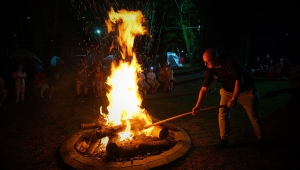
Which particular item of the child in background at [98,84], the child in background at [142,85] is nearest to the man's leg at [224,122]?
the child in background at [142,85]

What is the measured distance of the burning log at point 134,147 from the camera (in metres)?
4.42

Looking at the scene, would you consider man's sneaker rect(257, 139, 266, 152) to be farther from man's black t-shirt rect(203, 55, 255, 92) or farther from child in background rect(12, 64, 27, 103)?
child in background rect(12, 64, 27, 103)

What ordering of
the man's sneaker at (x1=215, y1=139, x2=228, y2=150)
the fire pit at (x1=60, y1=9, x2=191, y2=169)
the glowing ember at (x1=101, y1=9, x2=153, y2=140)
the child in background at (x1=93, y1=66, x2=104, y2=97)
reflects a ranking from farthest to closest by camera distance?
the child in background at (x1=93, y1=66, x2=104, y2=97)
the glowing ember at (x1=101, y1=9, x2=153, y2=140)
the man's sneaker at (x1=215, y1=139, x2=228, y2=150)
the fire pit at (x1=60, y1=9, x2=191, y2=169)

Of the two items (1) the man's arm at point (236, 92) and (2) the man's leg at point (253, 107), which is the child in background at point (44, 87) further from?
(2) the man's leg at point (253, 107)

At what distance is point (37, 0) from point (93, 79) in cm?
1247

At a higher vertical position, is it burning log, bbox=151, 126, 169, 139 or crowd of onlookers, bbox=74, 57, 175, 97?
crowd of onlookers, bbox=74, 57, 175, 97

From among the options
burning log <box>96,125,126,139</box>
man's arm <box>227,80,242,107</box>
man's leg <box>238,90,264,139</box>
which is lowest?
burning log <box>96,125,126,139</box>

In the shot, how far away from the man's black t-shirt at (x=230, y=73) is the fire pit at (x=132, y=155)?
Result: 1567 millimetres

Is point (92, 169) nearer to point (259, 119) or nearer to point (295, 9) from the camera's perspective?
point (259, 119)

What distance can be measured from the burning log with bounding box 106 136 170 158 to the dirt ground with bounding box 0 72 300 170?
0.55 m

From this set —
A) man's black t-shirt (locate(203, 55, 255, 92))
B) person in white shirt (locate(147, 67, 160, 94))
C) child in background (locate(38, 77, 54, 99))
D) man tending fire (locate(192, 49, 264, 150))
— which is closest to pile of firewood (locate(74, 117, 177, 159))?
man tending fire (locate(192, 49, 264, 150))

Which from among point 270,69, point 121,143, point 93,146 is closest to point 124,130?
point 121,143

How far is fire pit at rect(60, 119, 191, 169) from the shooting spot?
409cm

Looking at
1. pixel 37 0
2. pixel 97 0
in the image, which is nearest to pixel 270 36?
pixel 97 0
